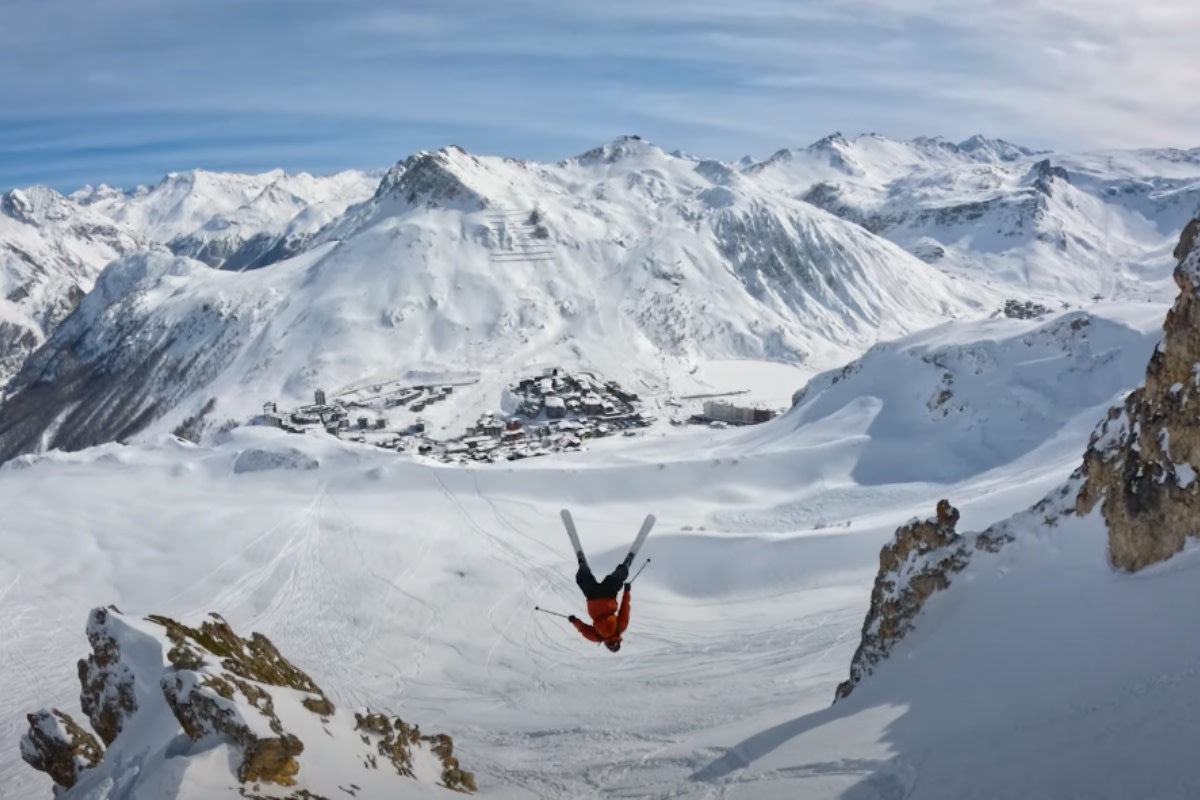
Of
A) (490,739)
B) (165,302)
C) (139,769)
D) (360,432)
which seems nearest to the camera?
(139,769)

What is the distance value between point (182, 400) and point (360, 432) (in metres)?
46.5

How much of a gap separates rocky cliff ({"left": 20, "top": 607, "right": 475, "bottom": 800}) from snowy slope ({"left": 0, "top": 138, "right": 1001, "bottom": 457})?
80939mm

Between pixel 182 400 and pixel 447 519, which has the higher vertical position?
pixel 447 519

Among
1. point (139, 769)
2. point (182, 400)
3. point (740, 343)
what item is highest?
point (139, 769)

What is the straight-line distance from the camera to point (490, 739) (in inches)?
885

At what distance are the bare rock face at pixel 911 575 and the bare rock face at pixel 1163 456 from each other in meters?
2.89

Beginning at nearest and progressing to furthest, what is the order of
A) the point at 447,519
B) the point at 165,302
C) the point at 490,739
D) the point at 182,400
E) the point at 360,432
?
the point at 490,739 → the point at 447,519 → the point at 360,432 → the point at 182,400 → the point at 165,302

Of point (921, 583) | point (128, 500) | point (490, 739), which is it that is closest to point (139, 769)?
point (490, 739)

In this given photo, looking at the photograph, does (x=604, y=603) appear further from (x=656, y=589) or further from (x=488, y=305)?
(x=488, y=305)

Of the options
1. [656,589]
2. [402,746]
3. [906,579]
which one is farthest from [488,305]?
[402,746]

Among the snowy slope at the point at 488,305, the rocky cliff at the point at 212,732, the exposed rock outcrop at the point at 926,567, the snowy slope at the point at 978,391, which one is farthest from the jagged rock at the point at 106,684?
the snowy slope at the point at 488,305

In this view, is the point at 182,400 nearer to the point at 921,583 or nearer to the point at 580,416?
the point at 580,416

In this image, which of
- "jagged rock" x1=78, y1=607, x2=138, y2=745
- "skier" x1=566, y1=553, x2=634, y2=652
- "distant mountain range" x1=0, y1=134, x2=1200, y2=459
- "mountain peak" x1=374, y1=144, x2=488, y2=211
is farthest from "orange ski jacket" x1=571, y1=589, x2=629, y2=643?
"mountain peak" x1=374, y1=144, x2=488, y2=211

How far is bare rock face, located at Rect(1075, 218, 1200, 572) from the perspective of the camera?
14.6 metres
